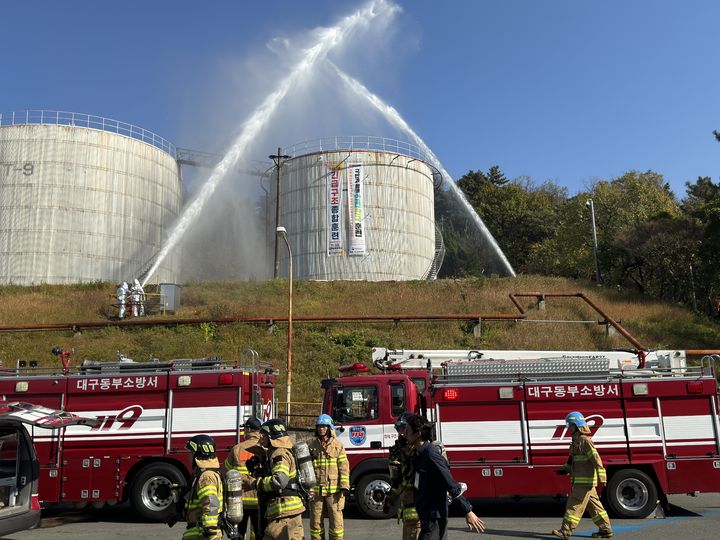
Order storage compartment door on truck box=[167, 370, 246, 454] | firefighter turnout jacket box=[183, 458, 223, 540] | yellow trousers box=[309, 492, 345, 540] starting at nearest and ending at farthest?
firefighter turnout jacket box=[183, 458, 223, 540] < yellow trousers box=[309, 492, 345, 540] < storage compartment door on truck box=[167, 370, 246, 454]

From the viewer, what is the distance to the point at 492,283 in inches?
1430

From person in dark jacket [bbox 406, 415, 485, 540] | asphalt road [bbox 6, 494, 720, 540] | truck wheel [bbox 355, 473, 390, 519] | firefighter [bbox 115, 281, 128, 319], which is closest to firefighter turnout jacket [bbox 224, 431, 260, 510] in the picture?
person in dark jacket [bbox 406, 415, 485, 540]

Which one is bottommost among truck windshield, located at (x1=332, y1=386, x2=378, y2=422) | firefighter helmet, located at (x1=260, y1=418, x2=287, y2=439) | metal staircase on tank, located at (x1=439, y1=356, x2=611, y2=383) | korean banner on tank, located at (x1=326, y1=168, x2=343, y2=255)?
firefighter helmet, located at (x1=260, y1=418, x2=287, y2=439)

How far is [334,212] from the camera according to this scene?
42188 mm

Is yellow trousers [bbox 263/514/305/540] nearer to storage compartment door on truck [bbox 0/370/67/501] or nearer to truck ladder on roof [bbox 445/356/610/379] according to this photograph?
truck ladder on roof [bbox 445/356/610/379]

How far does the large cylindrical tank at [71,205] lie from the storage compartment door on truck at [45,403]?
32140 mm

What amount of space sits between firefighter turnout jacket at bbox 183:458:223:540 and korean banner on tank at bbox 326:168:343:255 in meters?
35.7

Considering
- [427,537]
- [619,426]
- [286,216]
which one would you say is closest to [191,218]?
[286,216]

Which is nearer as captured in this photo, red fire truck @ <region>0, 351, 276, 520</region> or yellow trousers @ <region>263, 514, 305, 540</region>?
yellow trousers @ <region>263, 514, 305, 540</region>

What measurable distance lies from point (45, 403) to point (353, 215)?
31.3 meters

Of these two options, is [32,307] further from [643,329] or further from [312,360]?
[643,329]

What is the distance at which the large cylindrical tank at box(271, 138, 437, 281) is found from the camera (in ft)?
137

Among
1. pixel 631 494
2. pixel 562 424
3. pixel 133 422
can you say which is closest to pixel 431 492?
pixel 562 424

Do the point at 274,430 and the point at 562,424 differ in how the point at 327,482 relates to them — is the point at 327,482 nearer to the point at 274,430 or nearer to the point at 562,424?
the point at 274,430
